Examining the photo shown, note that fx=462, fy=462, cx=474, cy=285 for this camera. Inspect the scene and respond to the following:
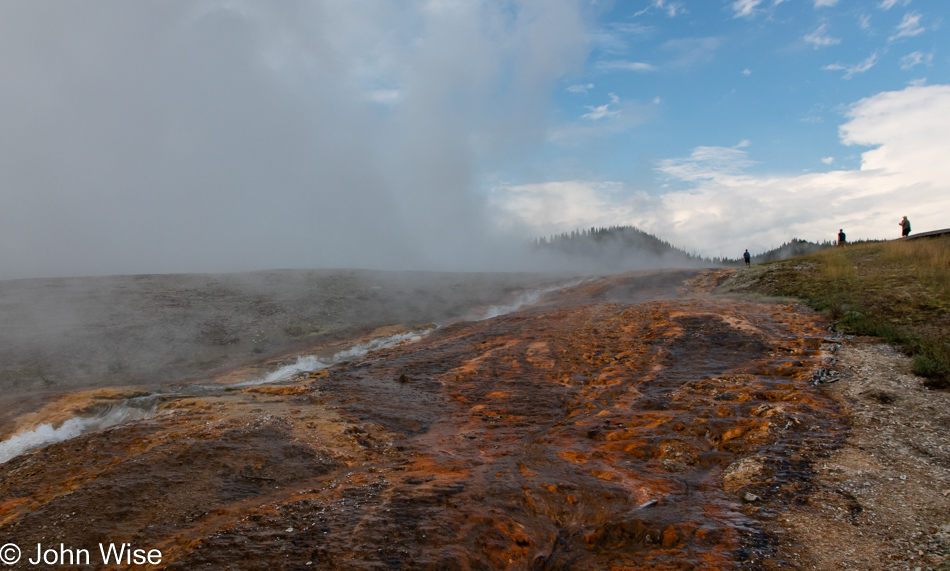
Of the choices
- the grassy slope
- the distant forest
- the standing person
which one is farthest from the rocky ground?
the distant forest

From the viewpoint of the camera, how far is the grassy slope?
30.8ft

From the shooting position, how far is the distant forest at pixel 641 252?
5069cm

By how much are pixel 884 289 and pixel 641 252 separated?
179ft

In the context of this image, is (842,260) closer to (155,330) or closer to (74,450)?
(74,450)

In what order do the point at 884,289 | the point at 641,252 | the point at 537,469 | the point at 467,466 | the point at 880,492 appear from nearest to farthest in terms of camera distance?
the point at 880,492
the point at 537,469
the point at 467,466
the point at 884,289
the point at 641,252

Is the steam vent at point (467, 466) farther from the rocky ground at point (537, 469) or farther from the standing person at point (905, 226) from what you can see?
the standing person at point (905, 226)

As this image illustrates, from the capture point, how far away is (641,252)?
6562 cm

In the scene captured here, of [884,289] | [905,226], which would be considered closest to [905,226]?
[905,226]

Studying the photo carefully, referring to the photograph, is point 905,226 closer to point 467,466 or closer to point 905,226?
point 905,226

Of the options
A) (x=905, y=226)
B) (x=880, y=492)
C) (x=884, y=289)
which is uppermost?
(x=905, y=226)

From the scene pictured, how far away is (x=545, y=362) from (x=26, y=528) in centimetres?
950

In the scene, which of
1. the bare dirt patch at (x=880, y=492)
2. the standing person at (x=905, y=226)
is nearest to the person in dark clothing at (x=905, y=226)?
the standing person at (x=905, y=226)

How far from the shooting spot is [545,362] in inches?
461

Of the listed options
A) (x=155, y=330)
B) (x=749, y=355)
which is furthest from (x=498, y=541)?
(x=155, y=330)
